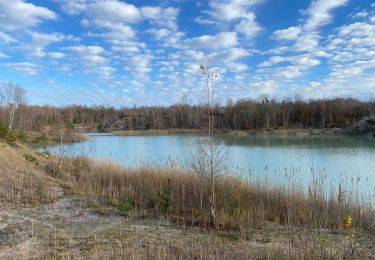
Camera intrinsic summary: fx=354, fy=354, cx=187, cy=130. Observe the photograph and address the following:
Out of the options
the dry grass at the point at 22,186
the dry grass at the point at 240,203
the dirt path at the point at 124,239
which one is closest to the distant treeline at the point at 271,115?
the dry grass at the point at 22,186

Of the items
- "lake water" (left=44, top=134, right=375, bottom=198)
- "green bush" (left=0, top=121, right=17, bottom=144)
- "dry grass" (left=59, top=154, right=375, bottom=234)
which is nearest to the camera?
"dry grass" (left=59, top=154, right=375, bottom=234)

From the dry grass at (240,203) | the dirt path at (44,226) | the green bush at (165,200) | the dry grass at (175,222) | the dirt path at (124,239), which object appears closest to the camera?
the dirt path at (124,239)

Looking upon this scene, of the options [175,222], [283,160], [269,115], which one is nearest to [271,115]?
[269,115]

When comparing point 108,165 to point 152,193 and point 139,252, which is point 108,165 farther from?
point 139,252

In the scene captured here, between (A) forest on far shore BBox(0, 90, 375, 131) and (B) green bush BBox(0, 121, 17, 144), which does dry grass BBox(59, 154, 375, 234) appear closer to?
(B) green bush BBox(0, 121, 17, 144)

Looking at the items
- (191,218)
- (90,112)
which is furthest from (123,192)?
(90,112)

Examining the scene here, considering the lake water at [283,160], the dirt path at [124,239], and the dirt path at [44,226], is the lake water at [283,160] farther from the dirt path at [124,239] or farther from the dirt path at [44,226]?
the dirt path at [44,226]

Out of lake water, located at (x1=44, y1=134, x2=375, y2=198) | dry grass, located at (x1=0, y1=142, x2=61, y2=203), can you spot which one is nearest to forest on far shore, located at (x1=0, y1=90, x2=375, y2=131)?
lake water, located at (x1=44, y1=134, x2=375, y2=198)

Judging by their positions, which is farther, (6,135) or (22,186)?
(6,135)

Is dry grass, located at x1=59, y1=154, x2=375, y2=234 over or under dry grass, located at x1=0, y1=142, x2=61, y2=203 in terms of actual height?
under

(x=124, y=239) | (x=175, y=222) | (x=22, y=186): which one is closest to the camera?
(x=124, y=239)

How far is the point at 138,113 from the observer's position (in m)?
93.9

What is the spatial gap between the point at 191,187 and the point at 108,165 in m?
4.86

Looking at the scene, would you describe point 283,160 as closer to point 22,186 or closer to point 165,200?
point 165,200
